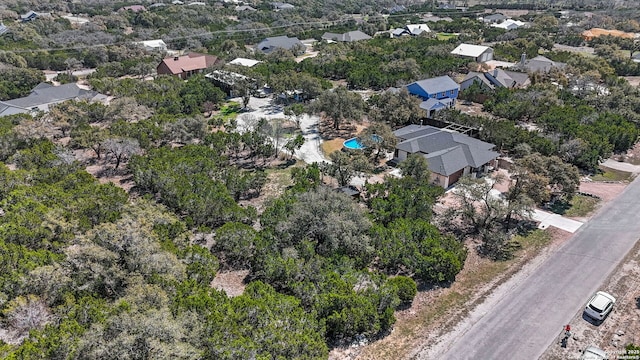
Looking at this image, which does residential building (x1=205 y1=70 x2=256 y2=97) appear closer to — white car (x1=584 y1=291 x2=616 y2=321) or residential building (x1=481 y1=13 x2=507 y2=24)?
white car (x1=584 y1=291 x2=616 y2=321)

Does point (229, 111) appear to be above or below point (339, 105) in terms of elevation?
below

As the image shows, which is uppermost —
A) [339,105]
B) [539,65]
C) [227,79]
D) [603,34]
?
[603,34]

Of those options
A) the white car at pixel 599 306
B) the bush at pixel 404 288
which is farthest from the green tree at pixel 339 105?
the white car at pixel 599 306

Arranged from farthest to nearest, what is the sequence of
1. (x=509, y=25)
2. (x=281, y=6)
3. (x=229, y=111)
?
(x=281, y=6)
(x=509, y=25)
(x=229, y=111)

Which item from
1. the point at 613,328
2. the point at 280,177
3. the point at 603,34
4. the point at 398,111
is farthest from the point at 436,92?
A: the point at 603,34

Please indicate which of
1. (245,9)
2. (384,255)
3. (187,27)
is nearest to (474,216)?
(384,255)

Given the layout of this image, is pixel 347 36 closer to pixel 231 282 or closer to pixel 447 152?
pixel 447 152

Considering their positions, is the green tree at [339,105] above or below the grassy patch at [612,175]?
above

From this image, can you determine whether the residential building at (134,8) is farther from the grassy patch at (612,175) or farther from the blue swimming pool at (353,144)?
the grassy patch at (612,175)
